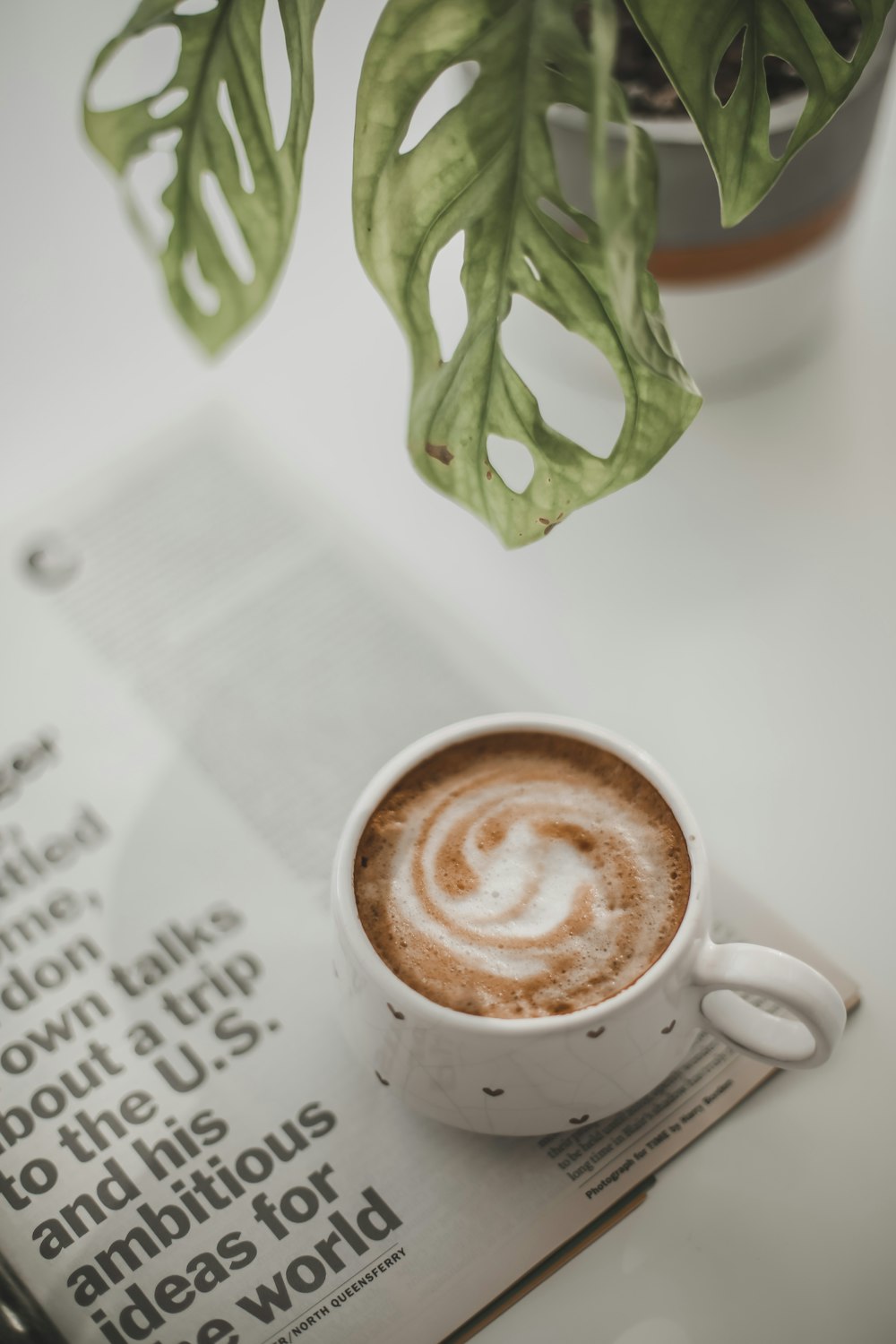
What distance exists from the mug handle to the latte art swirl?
23mm

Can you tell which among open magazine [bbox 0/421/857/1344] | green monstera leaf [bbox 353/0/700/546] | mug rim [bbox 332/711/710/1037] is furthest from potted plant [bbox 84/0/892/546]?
open magazine [bbox 0/421/857/1344]

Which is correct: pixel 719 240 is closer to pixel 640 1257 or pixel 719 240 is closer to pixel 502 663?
pixel 502 663

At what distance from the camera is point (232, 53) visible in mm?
388

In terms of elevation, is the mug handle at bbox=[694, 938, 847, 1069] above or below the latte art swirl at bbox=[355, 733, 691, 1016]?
below

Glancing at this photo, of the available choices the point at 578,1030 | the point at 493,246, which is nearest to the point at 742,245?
the point at 493,246

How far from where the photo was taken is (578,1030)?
0.42m

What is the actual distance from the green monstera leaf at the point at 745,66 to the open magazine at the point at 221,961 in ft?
1.00

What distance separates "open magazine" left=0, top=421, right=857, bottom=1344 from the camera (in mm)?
480

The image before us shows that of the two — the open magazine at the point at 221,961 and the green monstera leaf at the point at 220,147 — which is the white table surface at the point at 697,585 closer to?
the open magazine at the point at 221,961

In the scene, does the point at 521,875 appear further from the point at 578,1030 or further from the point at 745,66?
the point at 745,66

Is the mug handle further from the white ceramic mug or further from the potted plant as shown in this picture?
the potted plant

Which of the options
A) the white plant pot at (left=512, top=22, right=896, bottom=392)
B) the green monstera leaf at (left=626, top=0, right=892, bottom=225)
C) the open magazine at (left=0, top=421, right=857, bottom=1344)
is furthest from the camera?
the white plant pot at (left=512, top=22, right=896, bottom=392)

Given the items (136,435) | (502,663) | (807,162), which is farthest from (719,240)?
(136,435)

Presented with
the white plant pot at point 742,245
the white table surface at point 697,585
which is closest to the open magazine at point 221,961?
the white table surface at point 697,585
